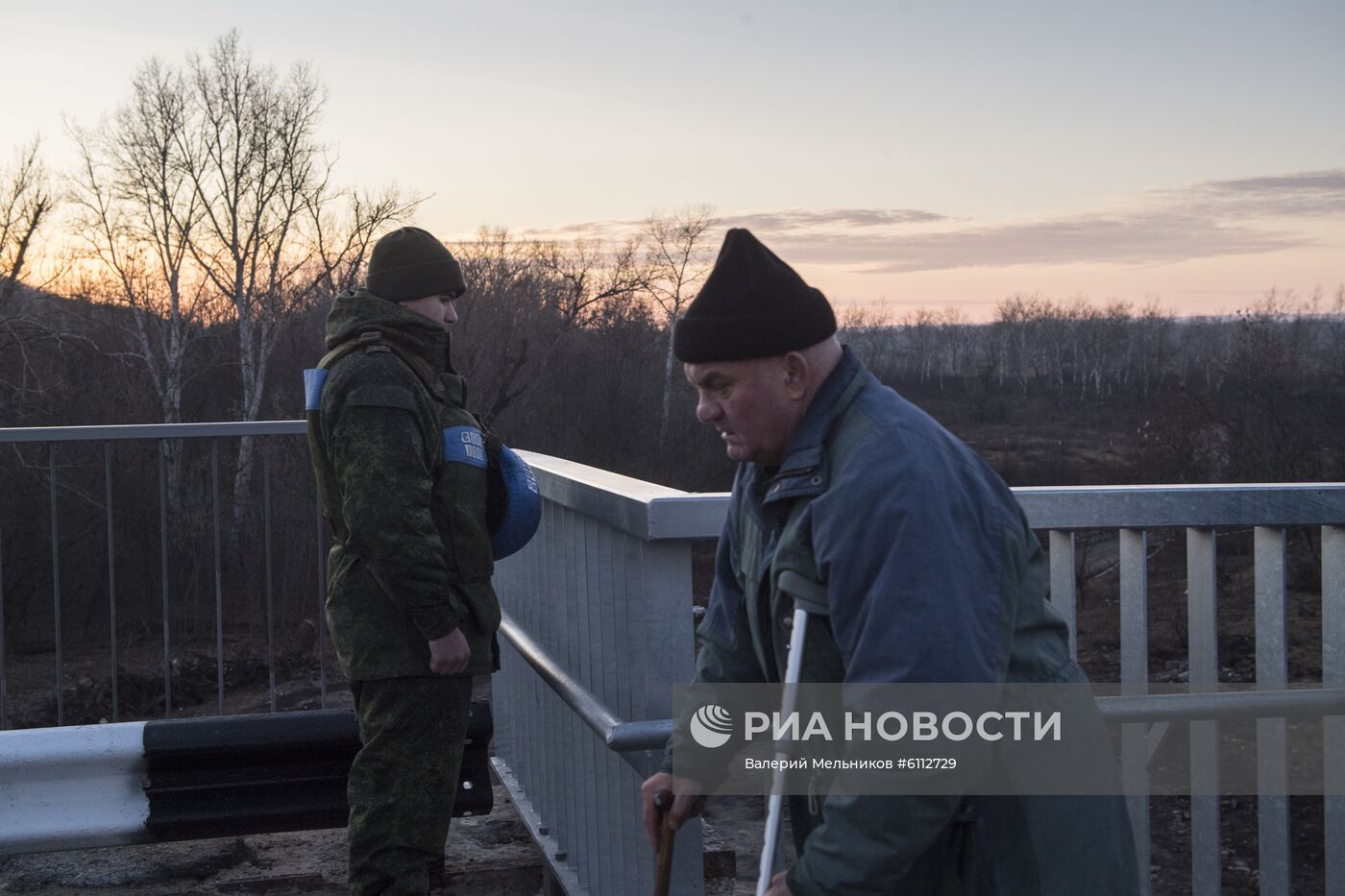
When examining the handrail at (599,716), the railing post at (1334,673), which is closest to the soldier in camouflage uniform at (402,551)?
the handrail at (599,716)

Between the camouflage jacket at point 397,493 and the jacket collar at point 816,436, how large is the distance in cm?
159

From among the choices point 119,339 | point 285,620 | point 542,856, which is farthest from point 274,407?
point 542,856

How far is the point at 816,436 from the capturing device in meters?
1.78

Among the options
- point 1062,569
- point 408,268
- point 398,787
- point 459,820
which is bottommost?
point 459,820

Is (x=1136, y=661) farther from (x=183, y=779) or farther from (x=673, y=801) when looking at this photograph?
(x=183, y=779)

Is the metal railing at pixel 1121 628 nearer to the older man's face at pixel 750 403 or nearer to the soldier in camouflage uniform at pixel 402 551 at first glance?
the soldier in camouflage uniform at pixel 402 551

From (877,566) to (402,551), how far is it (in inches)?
72.2

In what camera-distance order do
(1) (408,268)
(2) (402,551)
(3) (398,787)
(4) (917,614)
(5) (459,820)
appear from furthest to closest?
(5) (459,820) → (1) (408,268) → (3) (398,787) → (2) (402,551) → (4) (917,614)

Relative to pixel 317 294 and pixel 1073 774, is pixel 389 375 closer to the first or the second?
pixel 1073 774

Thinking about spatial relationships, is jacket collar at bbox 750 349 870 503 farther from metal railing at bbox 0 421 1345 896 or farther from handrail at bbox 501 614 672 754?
handrail at bbox 501 614 672 754

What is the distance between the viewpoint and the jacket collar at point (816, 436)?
68.9 inches

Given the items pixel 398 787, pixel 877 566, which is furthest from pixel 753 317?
pixel 398 787

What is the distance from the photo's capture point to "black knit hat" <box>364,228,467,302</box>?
3.53 metres

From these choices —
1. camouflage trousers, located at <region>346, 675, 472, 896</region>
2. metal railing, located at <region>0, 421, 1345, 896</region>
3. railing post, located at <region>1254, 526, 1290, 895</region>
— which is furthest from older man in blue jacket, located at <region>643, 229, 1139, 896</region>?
camouflage trousers, located at <region>346, 675, 472, 896</region>
